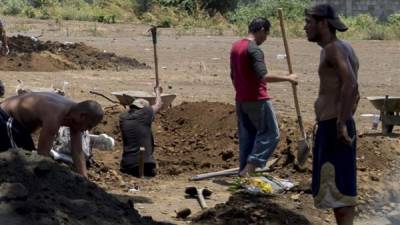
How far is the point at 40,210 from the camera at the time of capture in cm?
640

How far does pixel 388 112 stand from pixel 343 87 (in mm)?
5738

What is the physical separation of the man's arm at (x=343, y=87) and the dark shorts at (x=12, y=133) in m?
2.51

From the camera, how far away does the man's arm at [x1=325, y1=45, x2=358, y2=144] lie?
7383 mm

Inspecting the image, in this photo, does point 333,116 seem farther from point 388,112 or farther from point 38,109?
point 388,112

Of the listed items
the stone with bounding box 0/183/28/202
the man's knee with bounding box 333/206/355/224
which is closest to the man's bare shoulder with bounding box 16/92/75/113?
the stone with bounding box 0/183/28/202

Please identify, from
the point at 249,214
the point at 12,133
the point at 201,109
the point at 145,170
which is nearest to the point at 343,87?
the point at 249,214

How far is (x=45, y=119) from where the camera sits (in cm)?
766

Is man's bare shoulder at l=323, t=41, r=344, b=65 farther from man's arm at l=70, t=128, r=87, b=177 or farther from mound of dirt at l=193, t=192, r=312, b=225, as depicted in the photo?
man's arm at l=70, t=128, r=87, b=177

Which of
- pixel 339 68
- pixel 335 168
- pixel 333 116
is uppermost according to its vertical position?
pixel 339 68

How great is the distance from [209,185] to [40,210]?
426 cm

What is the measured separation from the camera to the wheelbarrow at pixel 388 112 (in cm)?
1287

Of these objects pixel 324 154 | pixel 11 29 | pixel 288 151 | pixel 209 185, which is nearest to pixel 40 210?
pixel 324 154

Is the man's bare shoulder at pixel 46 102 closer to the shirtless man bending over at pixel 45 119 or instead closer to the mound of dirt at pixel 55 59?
the shirtless man bending over at pixel 45 119

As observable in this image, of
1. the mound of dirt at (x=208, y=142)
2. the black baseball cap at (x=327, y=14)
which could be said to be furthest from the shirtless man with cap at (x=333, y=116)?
the mound of dirt at (x=208, y=142)
